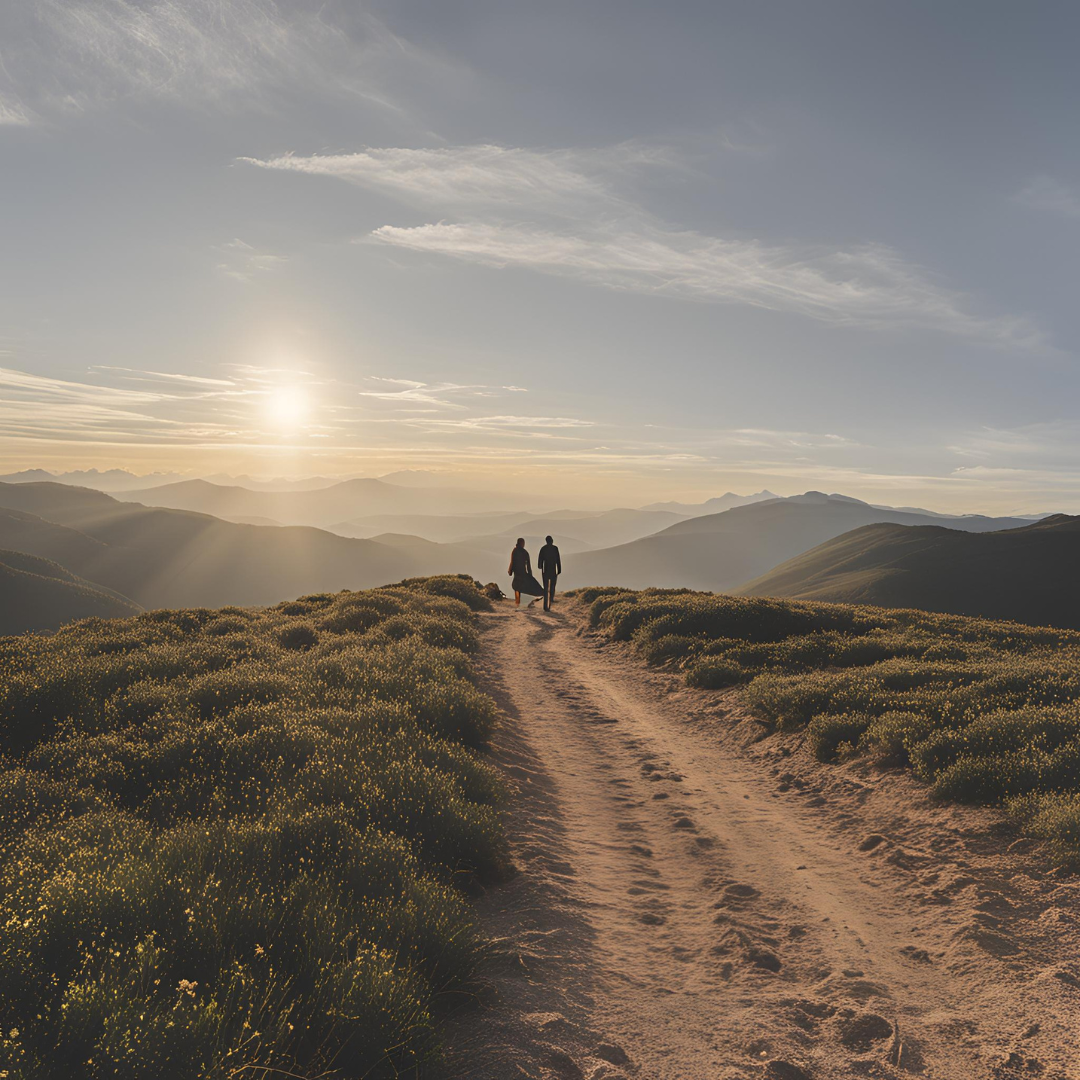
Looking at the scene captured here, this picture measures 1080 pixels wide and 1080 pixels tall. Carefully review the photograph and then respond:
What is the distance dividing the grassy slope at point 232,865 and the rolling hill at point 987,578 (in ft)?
441

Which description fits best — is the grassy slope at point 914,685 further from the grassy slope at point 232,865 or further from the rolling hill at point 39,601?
the rolling hill at point 39,601

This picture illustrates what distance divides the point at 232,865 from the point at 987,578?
164231mm

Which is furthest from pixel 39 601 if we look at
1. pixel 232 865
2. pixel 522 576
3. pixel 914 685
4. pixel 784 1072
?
pixel 784 1072

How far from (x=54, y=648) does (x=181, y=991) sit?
12.5 meters

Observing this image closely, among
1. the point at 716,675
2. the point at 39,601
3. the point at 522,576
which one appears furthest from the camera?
the point at 39,601

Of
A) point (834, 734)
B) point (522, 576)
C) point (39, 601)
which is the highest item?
point (522, 576)

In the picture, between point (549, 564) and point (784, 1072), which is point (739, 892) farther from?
point (549, 564)

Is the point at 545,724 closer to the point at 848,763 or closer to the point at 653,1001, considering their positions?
the point at 848,763

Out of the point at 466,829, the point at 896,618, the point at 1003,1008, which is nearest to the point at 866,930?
the point at 1003,1008

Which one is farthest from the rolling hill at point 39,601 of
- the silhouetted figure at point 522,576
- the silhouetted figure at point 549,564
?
the silhouetted figure at point 549,564

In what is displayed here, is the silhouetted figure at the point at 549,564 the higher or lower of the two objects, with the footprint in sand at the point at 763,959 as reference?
higher

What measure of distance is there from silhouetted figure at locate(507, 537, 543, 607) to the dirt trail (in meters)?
20.9

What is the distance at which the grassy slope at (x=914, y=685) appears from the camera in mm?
8051

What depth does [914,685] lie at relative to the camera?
39.9ft
